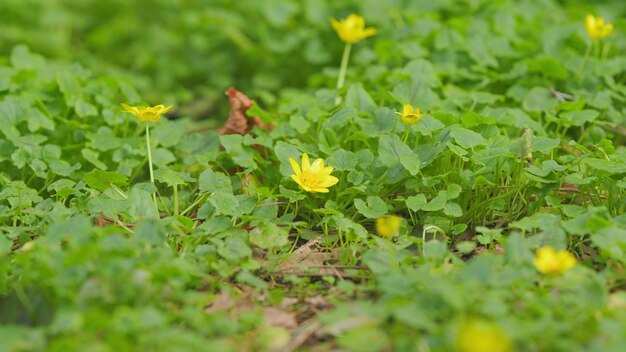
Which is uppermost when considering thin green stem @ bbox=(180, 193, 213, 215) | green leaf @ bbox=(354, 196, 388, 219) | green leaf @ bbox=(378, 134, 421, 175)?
green leaf @ bbox=(378, 134, 421, 175)

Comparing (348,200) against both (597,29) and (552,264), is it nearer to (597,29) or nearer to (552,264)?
(552,264)

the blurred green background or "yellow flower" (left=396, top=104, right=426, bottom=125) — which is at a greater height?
"yellow flower" (left=396, top=104, right=426, bottom=125)

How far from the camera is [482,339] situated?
1.53 metres

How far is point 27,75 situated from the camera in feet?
10.5

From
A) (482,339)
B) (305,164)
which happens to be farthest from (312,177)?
(482,339)

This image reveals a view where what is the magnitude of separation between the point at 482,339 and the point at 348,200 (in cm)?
111

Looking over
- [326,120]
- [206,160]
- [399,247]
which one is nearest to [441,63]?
[326,120]

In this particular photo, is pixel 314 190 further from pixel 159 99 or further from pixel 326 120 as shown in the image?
pixel 159 99

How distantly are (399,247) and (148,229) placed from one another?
2.39 ft

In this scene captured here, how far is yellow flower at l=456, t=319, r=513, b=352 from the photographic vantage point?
153 cm

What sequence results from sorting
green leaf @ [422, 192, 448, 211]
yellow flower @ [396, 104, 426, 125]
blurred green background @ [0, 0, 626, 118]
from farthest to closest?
blurred green background @ [0, 0, 626, 118], yellow flower @ [396, 104, 426, 125], green leaf @ [422, 192, 448, 211]

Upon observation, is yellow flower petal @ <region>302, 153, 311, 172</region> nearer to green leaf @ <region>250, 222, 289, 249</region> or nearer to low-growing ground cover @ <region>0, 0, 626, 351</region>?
low-growing ground cover @ <region>0, 0, 626, 351</region>

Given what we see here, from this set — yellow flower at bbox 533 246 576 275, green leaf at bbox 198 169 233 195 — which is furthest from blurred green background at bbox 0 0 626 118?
yellow flower at bbox 533 246 576 275

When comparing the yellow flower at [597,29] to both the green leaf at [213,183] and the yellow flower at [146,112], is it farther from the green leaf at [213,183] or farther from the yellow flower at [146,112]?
the yellow flower at [146,112]
